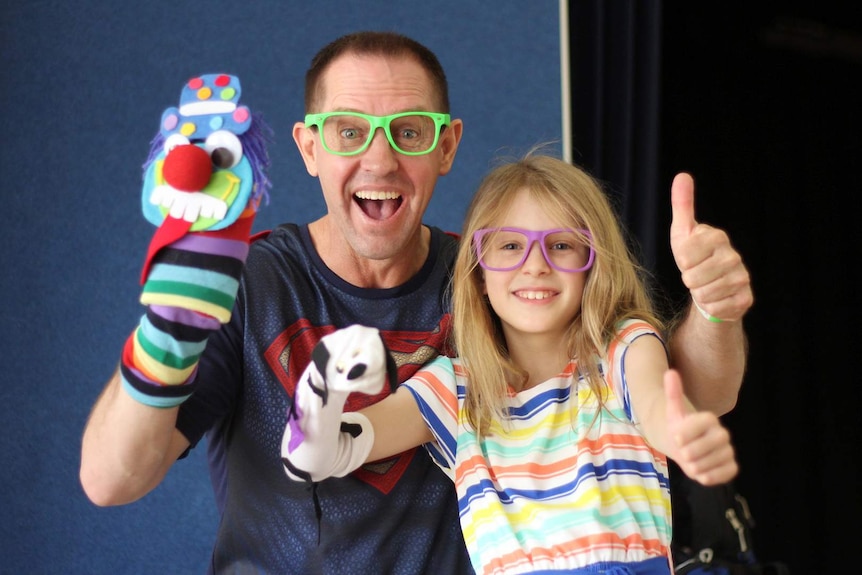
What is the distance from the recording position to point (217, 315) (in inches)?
55.1

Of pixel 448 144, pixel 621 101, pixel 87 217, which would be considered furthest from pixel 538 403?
pixel 87 217

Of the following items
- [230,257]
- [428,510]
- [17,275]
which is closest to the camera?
[230,257]

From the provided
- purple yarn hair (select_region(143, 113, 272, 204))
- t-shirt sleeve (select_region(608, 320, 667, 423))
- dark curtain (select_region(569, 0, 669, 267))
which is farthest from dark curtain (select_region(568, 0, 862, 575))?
purple yarn hair (select_region(143, 113, 272, 204))

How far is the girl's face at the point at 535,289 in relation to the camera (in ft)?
5.74

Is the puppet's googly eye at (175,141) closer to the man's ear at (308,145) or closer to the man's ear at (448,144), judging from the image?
the man's ear at (308,145)

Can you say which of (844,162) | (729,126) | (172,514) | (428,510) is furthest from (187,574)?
(844,162)

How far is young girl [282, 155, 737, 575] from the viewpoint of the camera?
1567 mm

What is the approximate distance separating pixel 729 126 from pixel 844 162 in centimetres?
54

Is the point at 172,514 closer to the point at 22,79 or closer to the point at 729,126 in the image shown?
the point at 22,79

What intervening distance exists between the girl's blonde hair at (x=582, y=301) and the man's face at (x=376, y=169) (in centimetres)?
12

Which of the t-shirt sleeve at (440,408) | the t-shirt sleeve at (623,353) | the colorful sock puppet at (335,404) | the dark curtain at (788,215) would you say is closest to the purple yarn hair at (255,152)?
the colorful sock puppet at (335,404)

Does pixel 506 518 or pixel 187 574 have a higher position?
pixel 506 518

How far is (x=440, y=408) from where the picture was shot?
1757 mm

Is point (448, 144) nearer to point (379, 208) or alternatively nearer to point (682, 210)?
point (379, 208)
